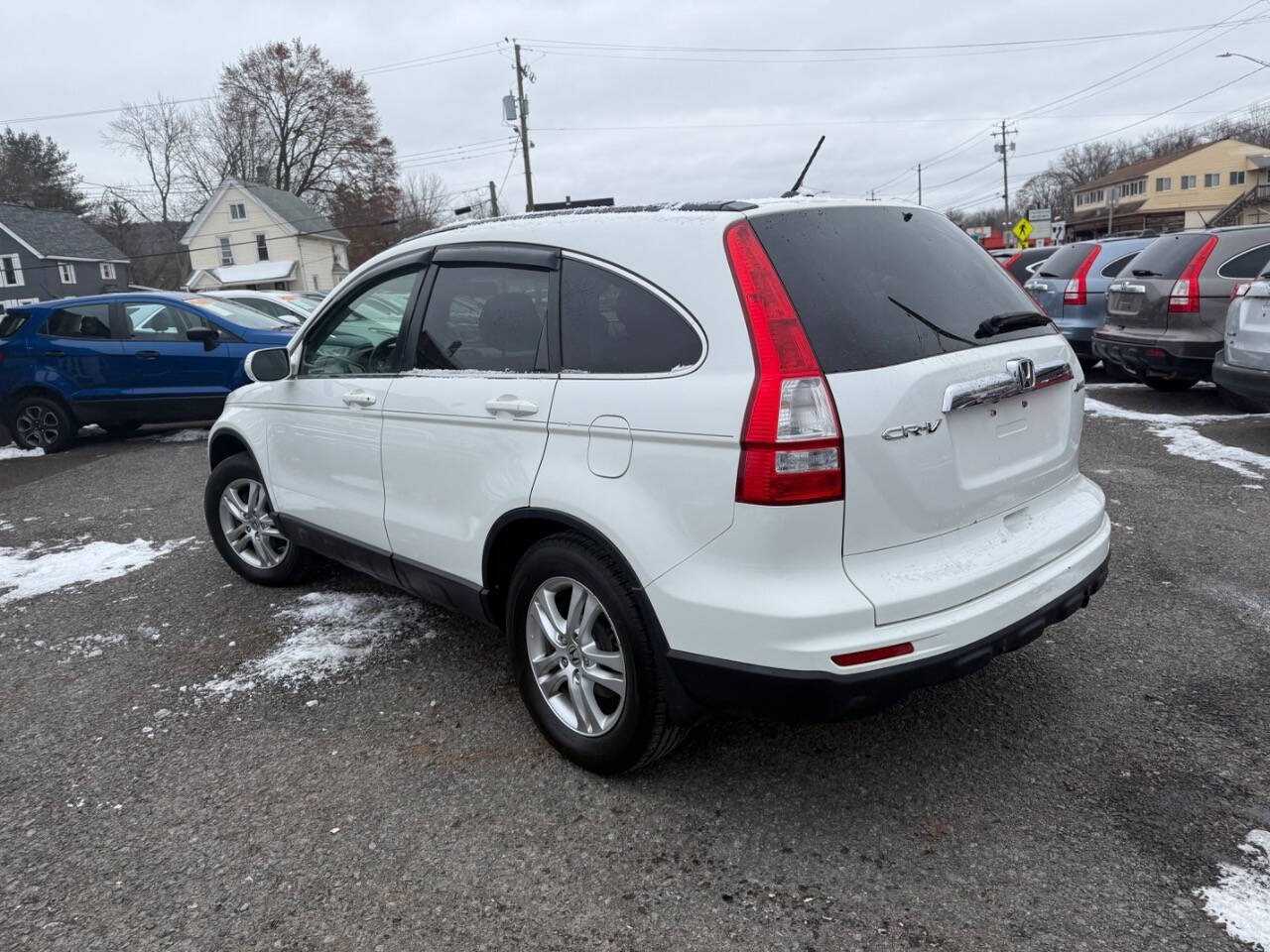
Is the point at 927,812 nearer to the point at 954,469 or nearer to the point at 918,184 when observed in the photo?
the point at 954,469

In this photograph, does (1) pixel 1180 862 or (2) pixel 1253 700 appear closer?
(1) pixel 1180 862

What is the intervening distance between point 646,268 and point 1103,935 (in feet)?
6.90

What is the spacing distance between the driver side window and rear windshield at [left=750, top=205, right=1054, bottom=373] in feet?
5.61

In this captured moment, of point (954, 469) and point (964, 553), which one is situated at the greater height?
point (954, 469)

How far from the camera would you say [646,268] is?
8.95 ft

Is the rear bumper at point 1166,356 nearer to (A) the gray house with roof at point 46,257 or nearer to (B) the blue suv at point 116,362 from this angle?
(B) the blue suv at point 116,362

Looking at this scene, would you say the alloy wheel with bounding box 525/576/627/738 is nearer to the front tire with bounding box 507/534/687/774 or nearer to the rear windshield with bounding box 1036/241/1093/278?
the front tire with bounding box 507/534/687/774

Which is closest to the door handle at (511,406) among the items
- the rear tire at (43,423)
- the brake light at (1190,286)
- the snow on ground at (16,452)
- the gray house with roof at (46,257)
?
the brake light at (1190,286)

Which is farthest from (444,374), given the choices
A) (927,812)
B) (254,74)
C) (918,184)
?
(918,184)

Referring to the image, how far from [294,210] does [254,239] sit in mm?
3073

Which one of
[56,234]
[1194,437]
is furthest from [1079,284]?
[56,234]

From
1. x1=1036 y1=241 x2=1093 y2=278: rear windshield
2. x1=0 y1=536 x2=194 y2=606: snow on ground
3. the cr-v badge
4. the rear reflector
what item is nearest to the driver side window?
the cr-v badge

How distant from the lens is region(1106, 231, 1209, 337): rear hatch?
8.71m

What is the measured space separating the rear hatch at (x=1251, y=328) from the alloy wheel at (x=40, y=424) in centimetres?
1141
